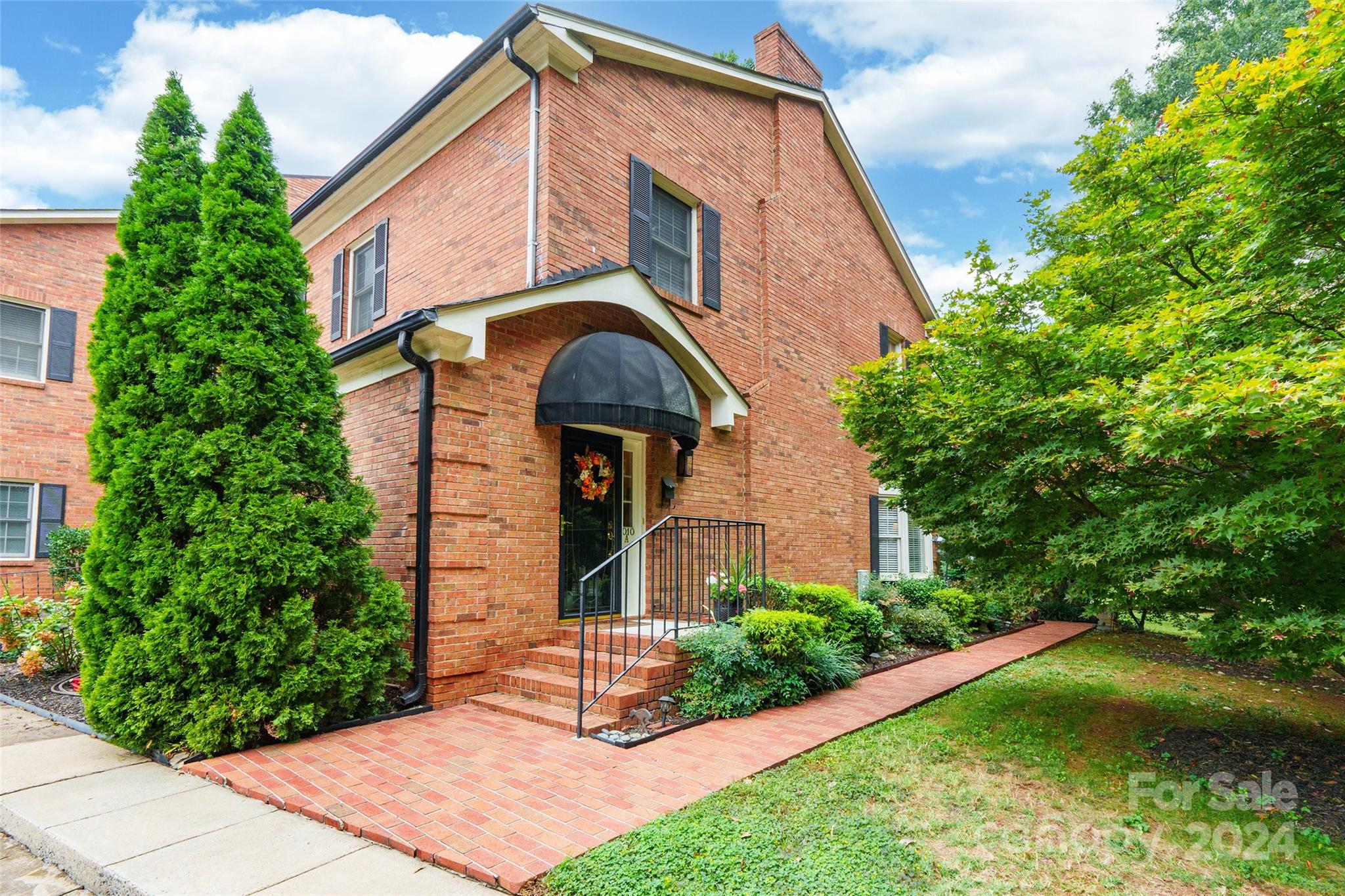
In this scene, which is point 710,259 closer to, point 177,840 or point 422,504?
point 422,504

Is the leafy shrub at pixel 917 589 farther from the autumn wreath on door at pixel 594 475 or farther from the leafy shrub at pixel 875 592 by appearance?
the autumn wreath on door at pixel 594 475

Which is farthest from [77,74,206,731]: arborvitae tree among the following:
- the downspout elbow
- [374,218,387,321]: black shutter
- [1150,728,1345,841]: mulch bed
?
[1150,728,1345,841]: mulch bed

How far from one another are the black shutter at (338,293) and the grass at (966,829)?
9853mm

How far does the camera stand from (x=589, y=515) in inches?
283

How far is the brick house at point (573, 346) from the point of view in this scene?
19.3ft

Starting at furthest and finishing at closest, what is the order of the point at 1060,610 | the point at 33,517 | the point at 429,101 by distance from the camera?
the point at 1060,610
the point at 33,517
the point at 429,101

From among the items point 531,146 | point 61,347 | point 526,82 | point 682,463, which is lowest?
point 682,463

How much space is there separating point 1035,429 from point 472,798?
4.76 metres

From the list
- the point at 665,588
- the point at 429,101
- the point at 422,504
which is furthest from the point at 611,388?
the point at 429,101

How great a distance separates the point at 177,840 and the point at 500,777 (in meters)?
1.63

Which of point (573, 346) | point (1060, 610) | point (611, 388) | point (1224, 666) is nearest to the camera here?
point (611, 388)

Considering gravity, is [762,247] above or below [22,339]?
above

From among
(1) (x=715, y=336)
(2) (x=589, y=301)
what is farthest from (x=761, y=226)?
(2) (x=589, y=301)

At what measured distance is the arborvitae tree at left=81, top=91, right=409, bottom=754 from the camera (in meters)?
4.42
